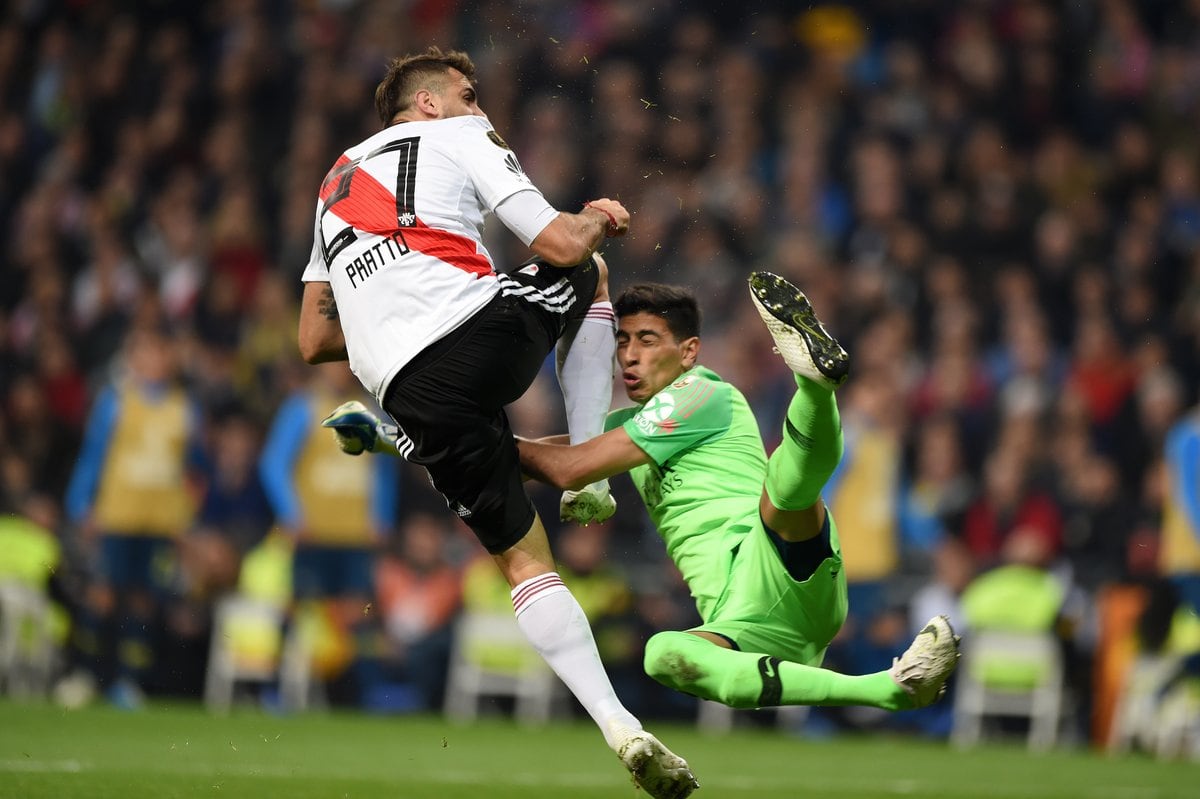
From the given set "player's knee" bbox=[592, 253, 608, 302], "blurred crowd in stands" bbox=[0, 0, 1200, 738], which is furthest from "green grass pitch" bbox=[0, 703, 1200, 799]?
"player's knee" bbox=[592, 253, 608, 302]

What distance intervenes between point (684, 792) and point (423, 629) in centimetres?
681

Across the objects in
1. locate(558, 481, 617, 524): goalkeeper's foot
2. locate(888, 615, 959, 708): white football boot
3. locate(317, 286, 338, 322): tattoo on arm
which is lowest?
locate(888, 615, 959, 708): white football boot

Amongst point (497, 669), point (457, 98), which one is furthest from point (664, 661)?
point (497, 669)

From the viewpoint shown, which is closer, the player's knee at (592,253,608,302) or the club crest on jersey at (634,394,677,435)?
the club crest on jersey at (634,394,677,435)

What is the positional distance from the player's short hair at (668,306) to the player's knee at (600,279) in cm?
13

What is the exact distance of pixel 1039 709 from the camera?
10.9m

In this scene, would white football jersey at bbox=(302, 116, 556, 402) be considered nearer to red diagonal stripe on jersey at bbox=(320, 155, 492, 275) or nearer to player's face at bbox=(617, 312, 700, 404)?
red diagonal stripe on jersey at bbox=(320, 155, 492, 275)

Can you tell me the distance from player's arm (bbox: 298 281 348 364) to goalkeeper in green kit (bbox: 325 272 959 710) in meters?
0.42

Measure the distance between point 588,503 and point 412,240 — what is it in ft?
4.07

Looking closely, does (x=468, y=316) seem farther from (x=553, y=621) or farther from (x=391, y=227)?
(x=553, y=621)

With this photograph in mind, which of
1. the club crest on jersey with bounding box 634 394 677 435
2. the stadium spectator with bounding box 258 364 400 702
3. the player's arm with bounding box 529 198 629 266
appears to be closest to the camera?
the player's arm with bounding box 529 198 629 266

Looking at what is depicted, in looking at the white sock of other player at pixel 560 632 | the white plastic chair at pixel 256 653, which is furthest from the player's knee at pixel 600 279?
the white plastic chair at pixel 256 653

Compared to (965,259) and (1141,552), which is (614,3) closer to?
(965,259)

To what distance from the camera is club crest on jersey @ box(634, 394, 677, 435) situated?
5.81 metres
